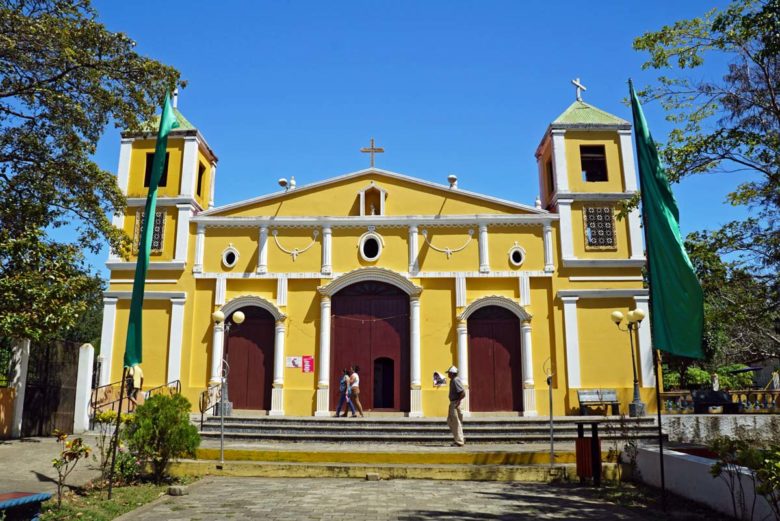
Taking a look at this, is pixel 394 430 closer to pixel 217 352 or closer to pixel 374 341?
pixel 374 341

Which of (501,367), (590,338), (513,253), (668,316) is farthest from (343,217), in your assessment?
(668,316)

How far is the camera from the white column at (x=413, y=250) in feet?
62.1

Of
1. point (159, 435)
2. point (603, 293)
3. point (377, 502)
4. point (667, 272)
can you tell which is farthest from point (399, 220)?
point (377, 502)

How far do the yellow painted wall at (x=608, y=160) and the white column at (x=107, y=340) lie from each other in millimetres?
14698

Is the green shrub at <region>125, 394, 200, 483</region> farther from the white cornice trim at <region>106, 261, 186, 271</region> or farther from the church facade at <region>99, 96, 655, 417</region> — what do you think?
the white cornice trim at <region>106, 261, 186, 271</region>

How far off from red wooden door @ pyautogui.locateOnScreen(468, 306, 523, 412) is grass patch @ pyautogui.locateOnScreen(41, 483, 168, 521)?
10.9 metres

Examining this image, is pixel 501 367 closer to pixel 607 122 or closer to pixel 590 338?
pixel 590 338

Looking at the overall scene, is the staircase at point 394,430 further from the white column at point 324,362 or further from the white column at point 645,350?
the white column at point 645,350

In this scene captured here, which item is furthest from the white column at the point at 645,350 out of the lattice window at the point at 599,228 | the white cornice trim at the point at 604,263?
the lattice window at the point at 599,228

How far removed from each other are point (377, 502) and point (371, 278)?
1111 cm

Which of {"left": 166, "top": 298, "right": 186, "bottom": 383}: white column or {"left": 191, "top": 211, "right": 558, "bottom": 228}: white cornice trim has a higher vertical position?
{"left": 191, "top": 211, "right": 558, "bottom": 228}: white cornice trim

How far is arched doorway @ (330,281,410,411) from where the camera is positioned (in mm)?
18406

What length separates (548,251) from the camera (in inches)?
743

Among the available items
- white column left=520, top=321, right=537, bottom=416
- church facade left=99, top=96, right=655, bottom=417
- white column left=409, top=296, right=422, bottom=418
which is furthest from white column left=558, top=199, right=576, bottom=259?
white column left=409, top=296, right=422, bottom=418
